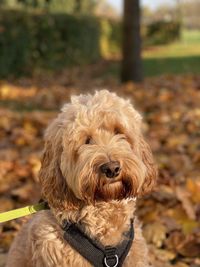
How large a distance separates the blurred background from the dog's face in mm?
1589

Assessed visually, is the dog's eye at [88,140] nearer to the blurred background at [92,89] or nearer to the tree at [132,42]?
the blurred background at [92,89]

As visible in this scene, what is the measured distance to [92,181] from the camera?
11.7 feet

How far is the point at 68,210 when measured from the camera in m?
3.86

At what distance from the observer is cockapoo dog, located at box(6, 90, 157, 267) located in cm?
362

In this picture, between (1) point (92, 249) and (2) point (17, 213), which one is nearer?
(1) point (92, 249)

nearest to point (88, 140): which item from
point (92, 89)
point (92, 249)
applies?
point (92, 249)

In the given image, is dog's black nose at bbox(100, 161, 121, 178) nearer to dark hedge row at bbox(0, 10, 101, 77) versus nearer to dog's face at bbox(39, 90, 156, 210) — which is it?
dog's face at bbox(39, 90, 156, 210)

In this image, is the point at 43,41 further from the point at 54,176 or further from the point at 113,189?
the point at 113,189

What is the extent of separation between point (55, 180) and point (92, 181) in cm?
34

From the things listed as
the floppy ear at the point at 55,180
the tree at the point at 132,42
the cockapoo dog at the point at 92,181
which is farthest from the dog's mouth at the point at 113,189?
the tree at the point at 132,42

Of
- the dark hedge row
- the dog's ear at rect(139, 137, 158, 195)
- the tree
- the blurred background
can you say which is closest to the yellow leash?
the dog's ear at rect(139, 137, 158, 195)

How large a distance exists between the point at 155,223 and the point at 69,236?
1.91m

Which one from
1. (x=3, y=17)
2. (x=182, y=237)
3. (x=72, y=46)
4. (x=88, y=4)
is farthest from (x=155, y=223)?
(x=88, y=4)

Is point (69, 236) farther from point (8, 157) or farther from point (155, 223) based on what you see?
point (8, 157)
